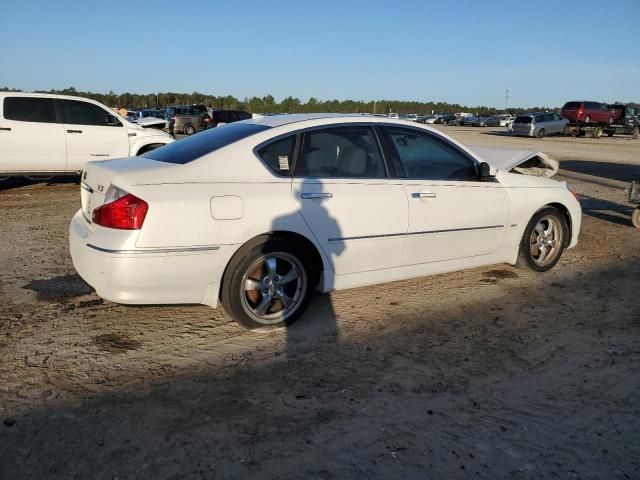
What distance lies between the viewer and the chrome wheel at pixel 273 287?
153 inches

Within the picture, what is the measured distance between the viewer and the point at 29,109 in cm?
974

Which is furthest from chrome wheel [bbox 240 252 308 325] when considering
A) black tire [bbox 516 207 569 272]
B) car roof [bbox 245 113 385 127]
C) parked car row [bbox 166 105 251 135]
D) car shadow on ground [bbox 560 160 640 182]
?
parked car row [bbox 166 105 251 135]

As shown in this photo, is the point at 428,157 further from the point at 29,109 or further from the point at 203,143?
the point at 29,109

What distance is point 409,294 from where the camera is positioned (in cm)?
490

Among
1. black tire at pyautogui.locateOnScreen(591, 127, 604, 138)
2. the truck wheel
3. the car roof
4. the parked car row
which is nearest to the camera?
the car roof

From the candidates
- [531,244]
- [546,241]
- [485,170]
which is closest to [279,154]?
[485,170]

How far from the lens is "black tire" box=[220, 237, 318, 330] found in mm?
3770

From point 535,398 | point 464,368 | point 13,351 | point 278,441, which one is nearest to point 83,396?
point 13,351

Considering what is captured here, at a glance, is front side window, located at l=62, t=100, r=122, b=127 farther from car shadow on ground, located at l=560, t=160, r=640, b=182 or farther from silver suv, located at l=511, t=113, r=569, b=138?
silver suv, located at l=511, t=113, r=569, b=138

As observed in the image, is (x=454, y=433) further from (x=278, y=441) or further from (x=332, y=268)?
(x=332, y=268)

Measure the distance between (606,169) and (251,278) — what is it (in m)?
15.1

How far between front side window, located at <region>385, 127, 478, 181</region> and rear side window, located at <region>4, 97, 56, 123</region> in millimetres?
7755

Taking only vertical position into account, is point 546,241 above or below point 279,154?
below

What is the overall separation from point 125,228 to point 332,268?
4.97 feet
